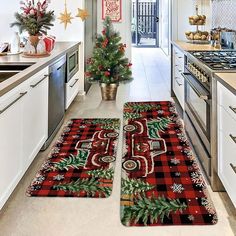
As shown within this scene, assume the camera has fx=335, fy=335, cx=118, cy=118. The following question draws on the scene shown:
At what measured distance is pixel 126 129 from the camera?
13.1 feet

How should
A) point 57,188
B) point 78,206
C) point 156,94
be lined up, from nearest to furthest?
1. point 78,206
2. point 57,188
3. point 156,94

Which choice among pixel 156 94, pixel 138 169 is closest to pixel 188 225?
pixel 138 169

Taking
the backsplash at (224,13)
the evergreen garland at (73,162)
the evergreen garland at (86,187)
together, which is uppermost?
the backsplash at (224,13)

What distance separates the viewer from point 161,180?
2.65 metres

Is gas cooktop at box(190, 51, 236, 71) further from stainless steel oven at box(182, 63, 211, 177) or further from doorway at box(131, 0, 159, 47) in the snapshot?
doorway at box(131, 0, 159, 47)

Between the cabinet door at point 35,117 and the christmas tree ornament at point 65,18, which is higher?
the christmas tree ornament at point 65,18

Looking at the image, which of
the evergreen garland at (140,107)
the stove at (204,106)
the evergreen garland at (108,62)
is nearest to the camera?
the stove at (204,106)

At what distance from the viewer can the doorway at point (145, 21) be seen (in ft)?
49.9

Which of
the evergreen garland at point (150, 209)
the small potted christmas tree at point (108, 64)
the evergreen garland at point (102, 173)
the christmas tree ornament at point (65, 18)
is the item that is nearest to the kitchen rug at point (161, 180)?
the evergreen garland at point (150, 209)

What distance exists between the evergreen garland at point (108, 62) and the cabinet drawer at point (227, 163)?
3068 millimetres

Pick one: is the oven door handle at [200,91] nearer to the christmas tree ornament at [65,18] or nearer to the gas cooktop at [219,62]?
the gas cooktop at [219,62]

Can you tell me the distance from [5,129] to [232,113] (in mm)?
1358

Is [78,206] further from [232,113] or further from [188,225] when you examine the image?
[232,113]

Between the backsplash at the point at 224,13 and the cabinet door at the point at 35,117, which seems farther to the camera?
the backsplash at the point at 224,13
